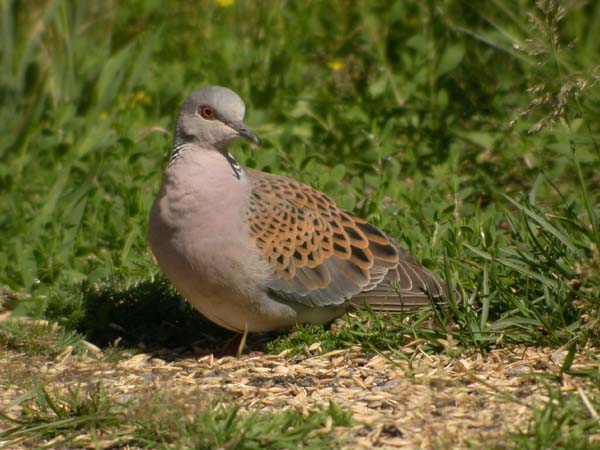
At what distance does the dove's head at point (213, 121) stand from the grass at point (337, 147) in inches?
36.4

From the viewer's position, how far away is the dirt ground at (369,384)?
388cm

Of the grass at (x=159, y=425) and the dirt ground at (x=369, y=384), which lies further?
the dirt ground at (x=369, y=384)

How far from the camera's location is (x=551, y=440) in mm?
3625

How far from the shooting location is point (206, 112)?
4.98 meters

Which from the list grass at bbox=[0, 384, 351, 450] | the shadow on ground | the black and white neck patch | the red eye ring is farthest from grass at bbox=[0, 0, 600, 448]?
the red eye ring

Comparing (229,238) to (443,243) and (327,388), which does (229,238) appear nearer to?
(327,388)

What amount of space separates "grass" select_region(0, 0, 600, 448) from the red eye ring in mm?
1018

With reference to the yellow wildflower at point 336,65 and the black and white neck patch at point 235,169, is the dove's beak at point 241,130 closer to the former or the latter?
the black and white neck patch at point 235,169

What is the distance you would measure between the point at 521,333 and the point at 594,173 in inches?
80.5

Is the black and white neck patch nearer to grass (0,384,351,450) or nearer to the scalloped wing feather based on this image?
the scalloped wing feather

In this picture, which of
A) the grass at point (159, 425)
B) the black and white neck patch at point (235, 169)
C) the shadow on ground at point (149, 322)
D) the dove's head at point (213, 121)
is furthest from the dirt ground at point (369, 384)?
the dove's head at point (213, 121)

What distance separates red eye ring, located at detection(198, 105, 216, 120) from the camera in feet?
16.3

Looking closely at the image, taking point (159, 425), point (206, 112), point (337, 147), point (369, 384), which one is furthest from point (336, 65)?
point (159, 425)

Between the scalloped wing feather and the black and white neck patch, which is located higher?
the black and white neck patch
